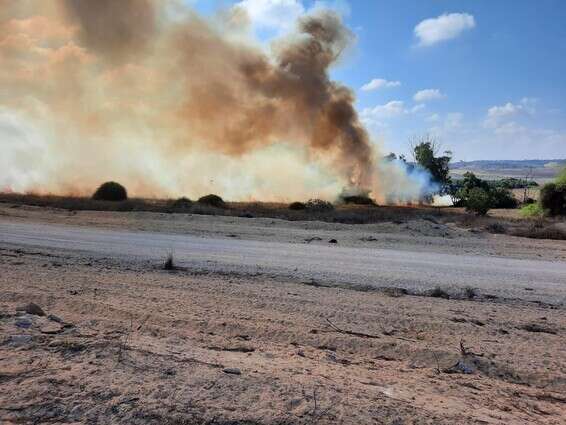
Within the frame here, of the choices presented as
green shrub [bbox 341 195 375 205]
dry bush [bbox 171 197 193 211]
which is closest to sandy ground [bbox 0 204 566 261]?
dry bush [bbox 171 197 193 211]

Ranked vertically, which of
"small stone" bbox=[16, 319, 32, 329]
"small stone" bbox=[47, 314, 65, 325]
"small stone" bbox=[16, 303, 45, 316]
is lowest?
"small stone" bbox=[47, 314, 65, 325]

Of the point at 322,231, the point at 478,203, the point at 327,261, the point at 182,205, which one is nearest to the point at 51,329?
the point at 327,261

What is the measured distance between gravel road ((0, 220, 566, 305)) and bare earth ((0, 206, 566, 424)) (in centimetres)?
9

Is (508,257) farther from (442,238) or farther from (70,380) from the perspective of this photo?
(70,380)

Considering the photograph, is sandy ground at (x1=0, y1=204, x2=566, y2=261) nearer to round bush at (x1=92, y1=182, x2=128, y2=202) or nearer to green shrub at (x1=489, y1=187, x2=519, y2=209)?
round bush at (x1=92, y1=182, x2=128, y2=202)

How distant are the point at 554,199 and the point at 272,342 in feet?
109

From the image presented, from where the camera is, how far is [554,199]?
33156mm

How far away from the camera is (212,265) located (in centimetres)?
1072

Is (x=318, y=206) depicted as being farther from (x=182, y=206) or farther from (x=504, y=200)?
(x=504, y=200)

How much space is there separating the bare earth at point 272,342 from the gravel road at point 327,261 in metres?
0.09

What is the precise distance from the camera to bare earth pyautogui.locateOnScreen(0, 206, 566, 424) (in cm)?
375

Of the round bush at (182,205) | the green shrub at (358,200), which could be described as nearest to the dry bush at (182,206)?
the round bush at (182,205)

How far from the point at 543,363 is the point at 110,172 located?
49.3 m

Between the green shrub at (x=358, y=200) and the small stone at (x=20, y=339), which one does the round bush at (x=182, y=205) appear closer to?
the green shrub at (x=358, y=200)
